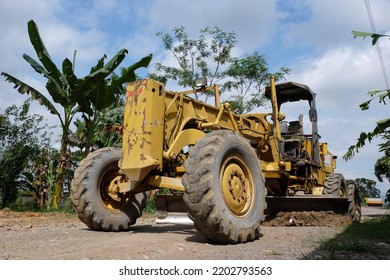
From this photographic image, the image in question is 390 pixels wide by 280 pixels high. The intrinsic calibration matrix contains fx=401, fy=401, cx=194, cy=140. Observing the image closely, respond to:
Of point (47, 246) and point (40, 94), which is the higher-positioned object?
point (40, 94)

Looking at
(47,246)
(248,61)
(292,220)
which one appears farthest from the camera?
(248,61)

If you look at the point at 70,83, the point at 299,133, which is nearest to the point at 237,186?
the point at 299,133

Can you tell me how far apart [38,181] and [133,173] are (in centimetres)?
1337

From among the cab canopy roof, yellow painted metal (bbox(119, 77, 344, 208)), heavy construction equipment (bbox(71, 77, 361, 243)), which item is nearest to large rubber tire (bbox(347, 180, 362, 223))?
heavy construction equipment (bbox(71, 77, 361, 243))

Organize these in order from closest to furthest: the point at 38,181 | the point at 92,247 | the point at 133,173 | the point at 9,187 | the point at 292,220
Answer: the point at 92,247
the point at 133,173
the point at 292,220
the point at 9,187
the point at 38,181

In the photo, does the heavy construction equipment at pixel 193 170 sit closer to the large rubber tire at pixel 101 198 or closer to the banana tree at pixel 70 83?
the large rubber tire at pixel 101 198

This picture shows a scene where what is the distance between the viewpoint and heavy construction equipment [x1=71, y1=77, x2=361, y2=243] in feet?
17.3

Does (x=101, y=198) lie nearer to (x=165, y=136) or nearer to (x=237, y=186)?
(x=165, y=136)

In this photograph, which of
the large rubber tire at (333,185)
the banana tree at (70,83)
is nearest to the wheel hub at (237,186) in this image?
the large rubber tire at (333,185)

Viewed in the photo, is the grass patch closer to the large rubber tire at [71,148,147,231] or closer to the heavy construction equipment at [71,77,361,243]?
the heavy construction equipment at [71,77,361,243]

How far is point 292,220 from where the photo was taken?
8.17 meters

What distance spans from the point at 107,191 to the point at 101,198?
24 cm
